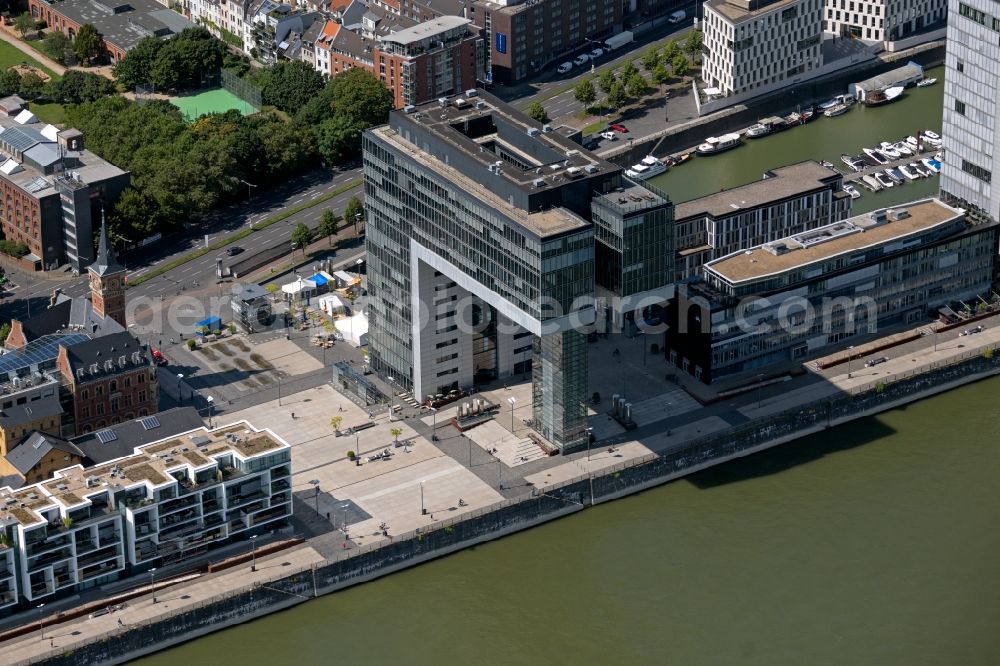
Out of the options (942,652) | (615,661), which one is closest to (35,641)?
(615,661)

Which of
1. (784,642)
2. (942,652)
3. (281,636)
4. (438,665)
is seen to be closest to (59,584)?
(281,636)

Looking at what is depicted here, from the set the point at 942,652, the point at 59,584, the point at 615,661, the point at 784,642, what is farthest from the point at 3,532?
the point at 942,652

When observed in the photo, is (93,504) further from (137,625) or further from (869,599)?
(869,599)

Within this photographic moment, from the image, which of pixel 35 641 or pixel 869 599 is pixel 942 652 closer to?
pixel 869 599

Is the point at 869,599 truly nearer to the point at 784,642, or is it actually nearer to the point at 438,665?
the point at 784,642

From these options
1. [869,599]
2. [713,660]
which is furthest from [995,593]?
[713,660]
